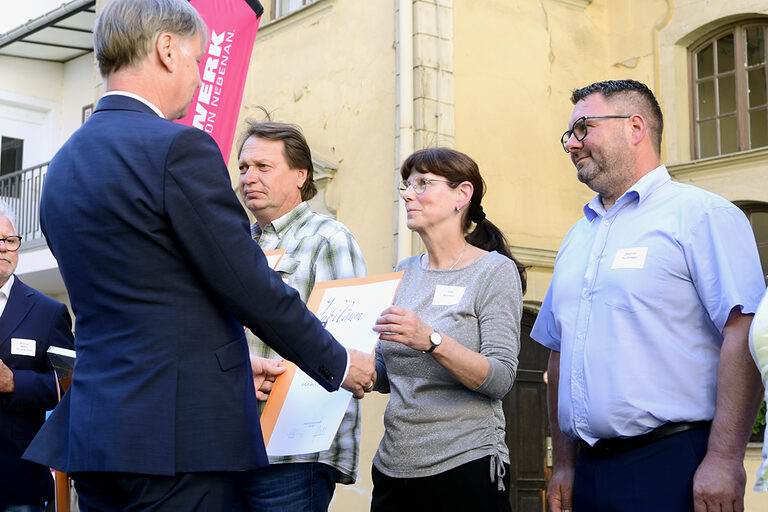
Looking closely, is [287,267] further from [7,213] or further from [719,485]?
[7,213]

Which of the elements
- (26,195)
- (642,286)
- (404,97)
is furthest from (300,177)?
(26,195)

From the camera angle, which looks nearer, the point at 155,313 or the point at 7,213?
the point at 155,313

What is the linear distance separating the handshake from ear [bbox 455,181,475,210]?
1.08 meters

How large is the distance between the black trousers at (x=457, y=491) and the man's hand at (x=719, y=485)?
764 millimetres

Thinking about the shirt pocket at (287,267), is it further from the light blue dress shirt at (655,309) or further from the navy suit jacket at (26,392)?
the navy suit jacket at (26,392)

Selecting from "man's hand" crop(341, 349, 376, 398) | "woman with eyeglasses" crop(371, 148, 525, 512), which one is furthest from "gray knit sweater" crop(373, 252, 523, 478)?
"man's hand" crop(341, 349, 376, 398)

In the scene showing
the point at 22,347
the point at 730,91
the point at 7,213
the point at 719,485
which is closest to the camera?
the point at 719,485

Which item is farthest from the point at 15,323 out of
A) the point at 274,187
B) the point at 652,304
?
the point at 652,304

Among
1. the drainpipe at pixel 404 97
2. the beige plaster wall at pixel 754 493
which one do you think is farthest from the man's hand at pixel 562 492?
the drainpipe at pixel 404 97

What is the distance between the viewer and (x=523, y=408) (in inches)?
452

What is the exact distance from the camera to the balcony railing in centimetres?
1827

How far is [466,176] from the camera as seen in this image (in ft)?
13.2

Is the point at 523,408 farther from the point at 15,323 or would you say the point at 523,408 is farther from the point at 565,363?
the point at 565,363

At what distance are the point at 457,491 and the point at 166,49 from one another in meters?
1.77
